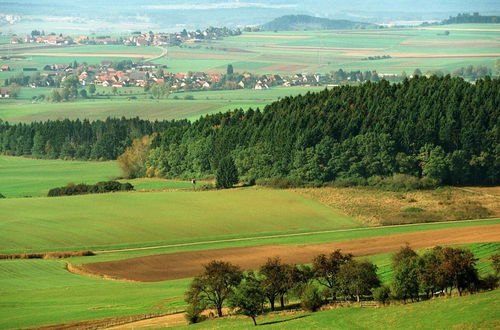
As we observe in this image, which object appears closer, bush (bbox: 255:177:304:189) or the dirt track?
the dirt track

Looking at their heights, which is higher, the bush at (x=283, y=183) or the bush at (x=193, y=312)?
the bush at (x=193, y=312)

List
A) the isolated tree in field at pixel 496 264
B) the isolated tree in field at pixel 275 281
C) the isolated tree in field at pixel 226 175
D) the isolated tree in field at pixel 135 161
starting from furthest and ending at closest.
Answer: the isolated tree in field at pixel 135 161, the isolated tree in field at pixel 226 175, the isolated tree in field at pixel 275 281, the isolated tree in field at pixel 496 264

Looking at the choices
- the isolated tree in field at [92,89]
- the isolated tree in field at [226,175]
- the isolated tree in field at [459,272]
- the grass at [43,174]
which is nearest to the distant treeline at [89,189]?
the grass at [43,174]

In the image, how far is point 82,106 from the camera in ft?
522

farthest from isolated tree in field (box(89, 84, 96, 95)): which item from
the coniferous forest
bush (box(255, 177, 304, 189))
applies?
bush (box(255, 177, 304, 189))

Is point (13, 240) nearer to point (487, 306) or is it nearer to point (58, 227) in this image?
point (58, 227)

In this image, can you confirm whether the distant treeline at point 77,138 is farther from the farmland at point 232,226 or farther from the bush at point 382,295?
the bush at point 382,295

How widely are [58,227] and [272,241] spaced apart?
46.0 feet

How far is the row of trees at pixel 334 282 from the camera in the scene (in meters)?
42.6

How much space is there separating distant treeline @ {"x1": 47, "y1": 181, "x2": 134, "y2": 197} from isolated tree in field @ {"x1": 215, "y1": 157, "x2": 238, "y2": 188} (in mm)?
7023

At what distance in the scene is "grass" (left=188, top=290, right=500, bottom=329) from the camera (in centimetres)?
3625

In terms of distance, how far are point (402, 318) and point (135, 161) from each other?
61338 mm

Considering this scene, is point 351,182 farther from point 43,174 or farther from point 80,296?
point 80,296

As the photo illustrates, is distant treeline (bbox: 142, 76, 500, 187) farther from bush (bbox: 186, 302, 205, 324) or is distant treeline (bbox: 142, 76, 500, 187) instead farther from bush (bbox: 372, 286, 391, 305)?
bush (bbox: 186, 302, 205, 324)
